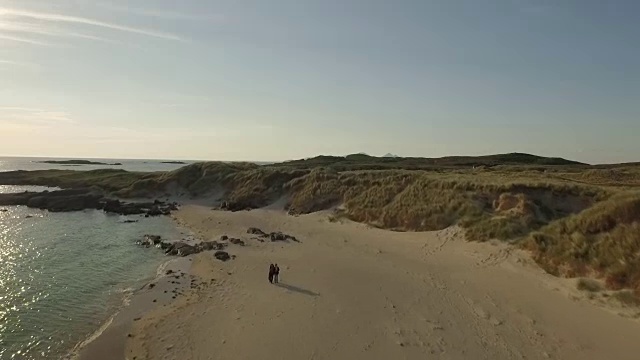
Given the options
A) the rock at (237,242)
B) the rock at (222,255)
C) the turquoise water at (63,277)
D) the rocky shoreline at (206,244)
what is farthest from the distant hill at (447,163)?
the rock at (222,255)

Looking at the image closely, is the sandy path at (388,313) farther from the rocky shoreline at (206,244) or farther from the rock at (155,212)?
the rock at (155,212)

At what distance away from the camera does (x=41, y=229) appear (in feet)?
133

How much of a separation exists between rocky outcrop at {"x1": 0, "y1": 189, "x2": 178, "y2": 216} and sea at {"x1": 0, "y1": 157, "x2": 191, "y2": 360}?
354 inches

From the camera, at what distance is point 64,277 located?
78.4ft

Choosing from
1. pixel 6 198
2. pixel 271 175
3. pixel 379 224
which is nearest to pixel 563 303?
pixel 379 224

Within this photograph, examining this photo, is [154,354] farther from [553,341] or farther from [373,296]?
[553,341]

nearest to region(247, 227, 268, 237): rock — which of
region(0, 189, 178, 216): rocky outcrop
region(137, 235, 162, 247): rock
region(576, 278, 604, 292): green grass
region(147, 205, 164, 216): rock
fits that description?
region(137, 235, 162, 247): rock

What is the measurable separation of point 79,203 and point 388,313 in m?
53.8

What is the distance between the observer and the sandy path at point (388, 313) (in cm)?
1421

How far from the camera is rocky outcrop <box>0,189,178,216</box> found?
53438 mm

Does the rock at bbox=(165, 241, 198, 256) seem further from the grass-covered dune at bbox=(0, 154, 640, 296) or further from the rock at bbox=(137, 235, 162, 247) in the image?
the grass-covered dune at bbox=(0, 154, 640, 296)

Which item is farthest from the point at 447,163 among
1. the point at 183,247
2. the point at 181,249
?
the point at 181,249

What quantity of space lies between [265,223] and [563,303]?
27.9m

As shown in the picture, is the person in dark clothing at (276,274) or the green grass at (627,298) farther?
the person in dark clothing at (276,274)
